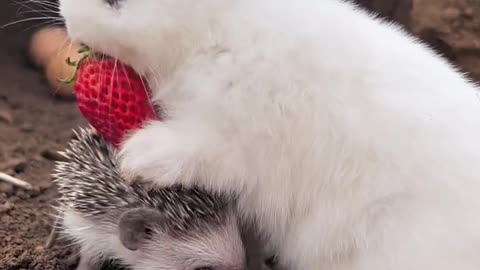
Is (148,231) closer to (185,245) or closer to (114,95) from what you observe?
(185,245)

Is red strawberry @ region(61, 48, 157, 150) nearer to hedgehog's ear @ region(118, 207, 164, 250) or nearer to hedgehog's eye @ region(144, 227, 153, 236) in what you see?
hedgehog's ear @ region(118, 207, 164, 250)

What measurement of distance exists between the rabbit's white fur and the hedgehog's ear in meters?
0.34

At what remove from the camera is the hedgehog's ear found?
2730mm

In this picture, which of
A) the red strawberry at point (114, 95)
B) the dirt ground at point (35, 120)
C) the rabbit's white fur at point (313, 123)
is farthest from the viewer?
the dirt ground at point (35, 120)

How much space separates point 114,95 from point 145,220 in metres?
0.53

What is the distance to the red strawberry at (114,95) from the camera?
2479 millimetres

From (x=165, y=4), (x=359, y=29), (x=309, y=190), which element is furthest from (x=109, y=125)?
(x=359, y=29)

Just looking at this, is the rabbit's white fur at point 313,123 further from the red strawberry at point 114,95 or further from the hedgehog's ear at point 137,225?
the hedgehog's ear at point 137,225

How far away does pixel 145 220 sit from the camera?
9.08ft

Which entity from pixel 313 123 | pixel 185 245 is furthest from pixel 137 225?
Result: pixel 313 123

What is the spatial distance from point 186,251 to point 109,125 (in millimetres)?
594

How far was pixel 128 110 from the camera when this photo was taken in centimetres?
252

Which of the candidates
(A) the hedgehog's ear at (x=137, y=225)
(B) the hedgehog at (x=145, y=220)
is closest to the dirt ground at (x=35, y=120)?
(B) the hedgehog at (x=145, y=220)

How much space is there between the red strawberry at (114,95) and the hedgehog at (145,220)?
0.90 ft
